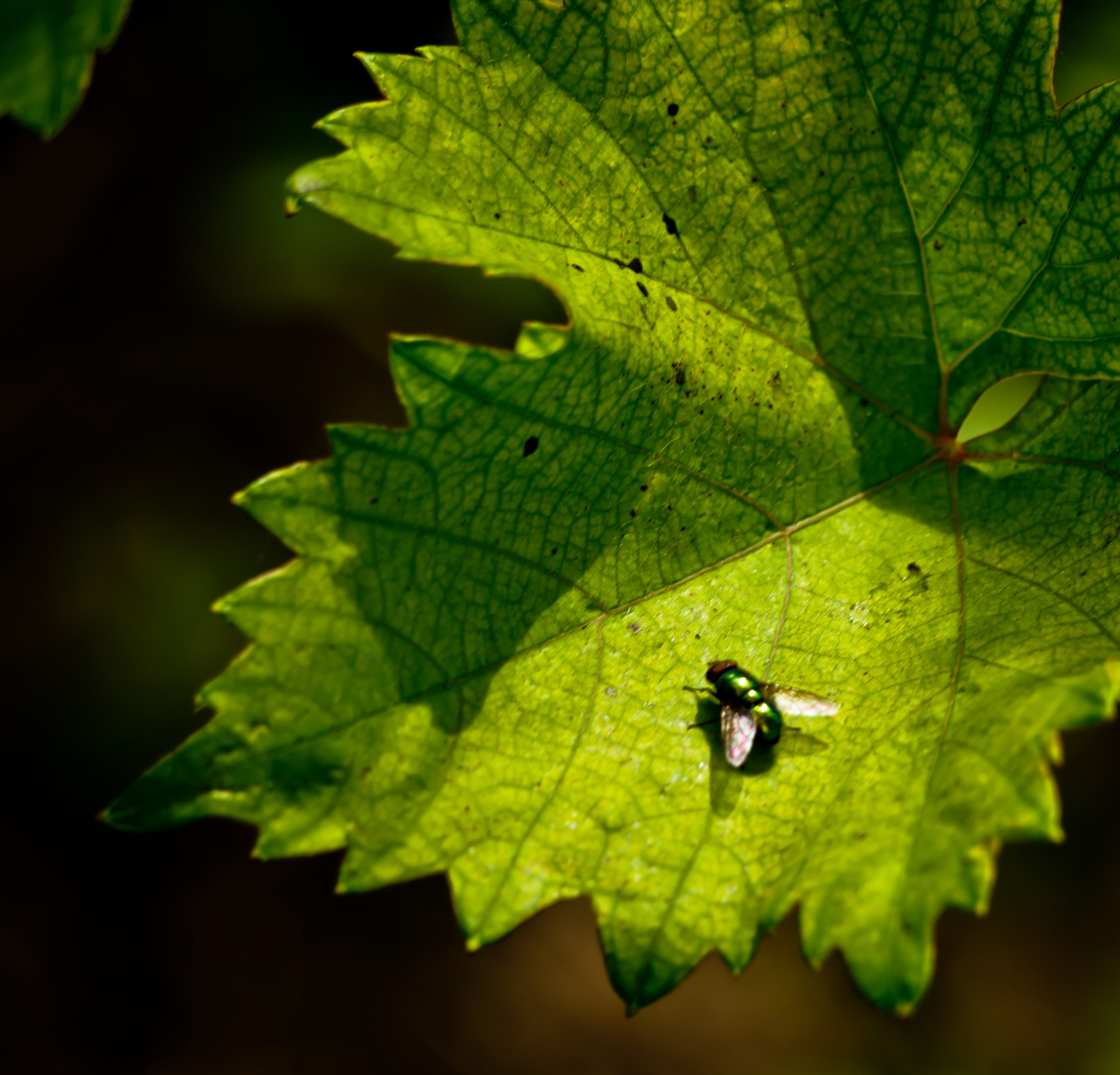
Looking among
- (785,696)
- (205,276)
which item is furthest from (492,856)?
(205,276)

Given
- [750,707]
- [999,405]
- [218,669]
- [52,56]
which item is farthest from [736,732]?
[218,669]

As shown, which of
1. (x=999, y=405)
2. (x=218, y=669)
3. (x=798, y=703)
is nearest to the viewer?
(x=798, y=703)

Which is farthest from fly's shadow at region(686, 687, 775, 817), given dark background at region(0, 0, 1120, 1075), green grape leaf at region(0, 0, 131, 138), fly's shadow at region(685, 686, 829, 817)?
dark background at region(0, 0, 1120, 1075)

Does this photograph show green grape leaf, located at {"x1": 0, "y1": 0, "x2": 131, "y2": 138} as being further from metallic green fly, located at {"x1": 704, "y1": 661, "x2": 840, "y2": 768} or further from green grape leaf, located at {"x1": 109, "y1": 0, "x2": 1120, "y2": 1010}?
metallic green fly, located at {"x1": 704, "y1": 661, "x2": 840, "y2": 768}

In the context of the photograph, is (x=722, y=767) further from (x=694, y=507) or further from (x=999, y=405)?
(x=999, y=405)

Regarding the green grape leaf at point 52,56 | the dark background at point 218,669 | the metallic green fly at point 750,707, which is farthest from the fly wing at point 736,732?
the dark background at point 218,669

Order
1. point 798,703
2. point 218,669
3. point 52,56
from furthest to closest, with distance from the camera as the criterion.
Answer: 1. point 218,669
2. point 798,703
3. point 52,56
